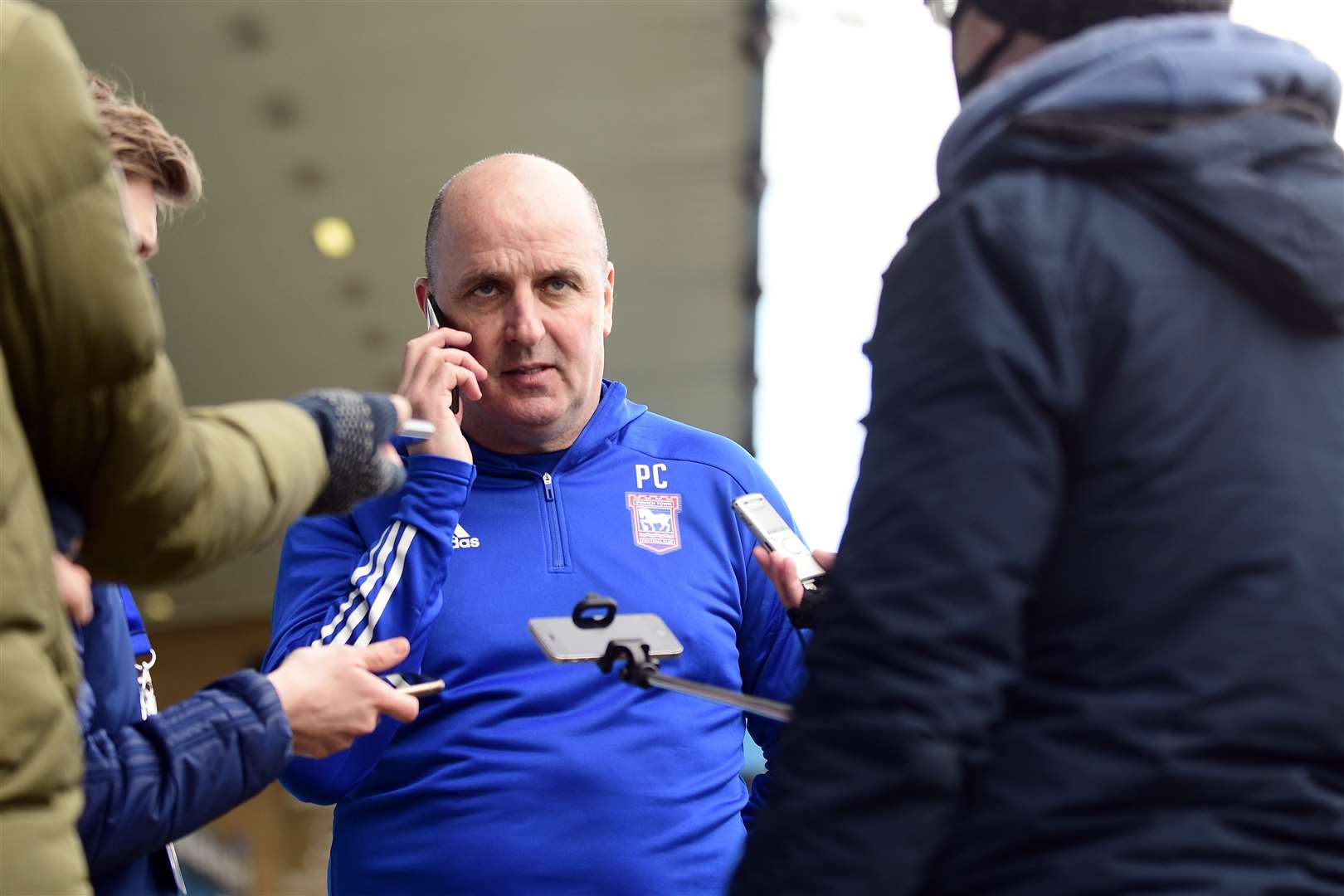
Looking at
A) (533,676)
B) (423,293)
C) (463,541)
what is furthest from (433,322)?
(533,676)

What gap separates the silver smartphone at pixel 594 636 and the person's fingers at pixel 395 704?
184 mm

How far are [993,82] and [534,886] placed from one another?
4.06ft

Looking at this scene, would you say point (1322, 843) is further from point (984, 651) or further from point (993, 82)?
point (993, 82)

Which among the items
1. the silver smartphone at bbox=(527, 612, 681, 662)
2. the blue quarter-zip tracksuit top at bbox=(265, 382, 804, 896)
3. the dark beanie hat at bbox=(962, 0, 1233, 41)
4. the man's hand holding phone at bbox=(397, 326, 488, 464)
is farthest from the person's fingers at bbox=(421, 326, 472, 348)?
the dark beanie hat at bbox=(962, 0, 1233, 41)

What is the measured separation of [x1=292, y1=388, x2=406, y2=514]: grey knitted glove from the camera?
128 cm

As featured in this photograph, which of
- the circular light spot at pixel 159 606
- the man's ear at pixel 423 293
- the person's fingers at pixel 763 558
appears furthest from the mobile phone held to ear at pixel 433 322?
the circular light spot at pixel 159 606

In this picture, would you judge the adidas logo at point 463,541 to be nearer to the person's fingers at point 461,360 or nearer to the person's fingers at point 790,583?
the person's fingers at point 461,360

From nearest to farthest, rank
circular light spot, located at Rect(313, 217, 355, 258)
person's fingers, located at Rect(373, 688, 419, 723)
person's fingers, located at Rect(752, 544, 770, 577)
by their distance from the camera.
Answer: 1. person's fingers, located at Rect(373, 688, 419, 723)
2. person's fingers, located at Rect(752, 544, 770, 577)
3. circular light spot, located at Rect(313, 217, 355, 258)

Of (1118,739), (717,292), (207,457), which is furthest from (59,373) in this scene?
(717,292)

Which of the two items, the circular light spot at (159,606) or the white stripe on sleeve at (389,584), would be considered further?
the circular light spot at (159,606)

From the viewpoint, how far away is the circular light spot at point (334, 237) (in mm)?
7340

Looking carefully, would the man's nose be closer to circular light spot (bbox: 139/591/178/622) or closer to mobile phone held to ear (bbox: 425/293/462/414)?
mobile phone held to ear (bbox: 425/293/462/414)

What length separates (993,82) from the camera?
3.58ft

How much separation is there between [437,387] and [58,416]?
41.5 inches
